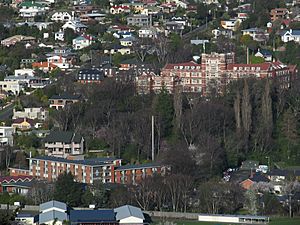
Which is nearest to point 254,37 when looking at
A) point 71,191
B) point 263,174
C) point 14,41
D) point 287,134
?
point 14,41

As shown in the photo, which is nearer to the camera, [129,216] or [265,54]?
[129,216]

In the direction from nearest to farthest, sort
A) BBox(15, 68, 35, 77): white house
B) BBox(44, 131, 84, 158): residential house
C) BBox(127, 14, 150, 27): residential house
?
BBox(44, 131, 84, 158): residential house, BBox(15, 68, 35, 77): white house, BBox(127, 14, 150, 27): residential house

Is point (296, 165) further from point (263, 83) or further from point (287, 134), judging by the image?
point (263, 83)

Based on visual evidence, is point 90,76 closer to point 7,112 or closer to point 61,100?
point 61,100

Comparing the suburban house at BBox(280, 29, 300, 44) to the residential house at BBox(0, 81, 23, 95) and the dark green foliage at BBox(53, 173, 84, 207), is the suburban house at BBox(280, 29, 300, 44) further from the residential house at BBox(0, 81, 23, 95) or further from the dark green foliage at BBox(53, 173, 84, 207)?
the dark green foliage at BBox(53, 173, 84, 207)

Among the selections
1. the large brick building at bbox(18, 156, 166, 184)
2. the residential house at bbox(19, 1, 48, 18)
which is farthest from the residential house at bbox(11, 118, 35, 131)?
the residential house at bbox(19, 1, 48, 18)

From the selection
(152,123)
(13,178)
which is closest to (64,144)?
(152,123)
